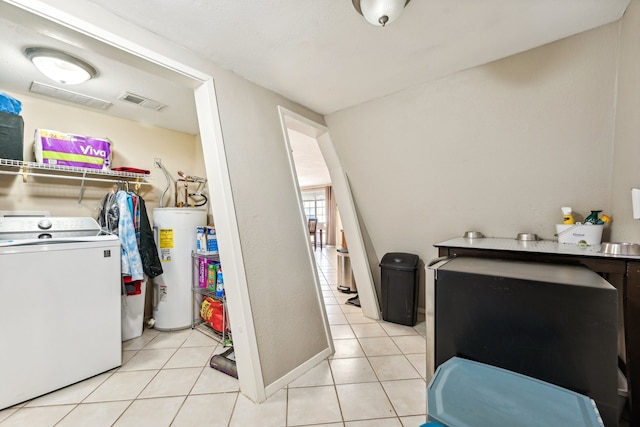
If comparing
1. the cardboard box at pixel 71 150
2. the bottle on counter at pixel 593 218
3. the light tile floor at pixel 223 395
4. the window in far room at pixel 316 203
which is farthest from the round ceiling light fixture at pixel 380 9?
the window in far room at pixel 316 203

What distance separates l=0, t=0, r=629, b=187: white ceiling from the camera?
4.05ft

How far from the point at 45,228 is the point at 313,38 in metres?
2.31

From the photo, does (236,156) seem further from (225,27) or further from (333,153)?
(333,153)

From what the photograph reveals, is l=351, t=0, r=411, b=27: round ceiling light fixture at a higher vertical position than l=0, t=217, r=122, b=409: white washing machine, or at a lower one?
higher

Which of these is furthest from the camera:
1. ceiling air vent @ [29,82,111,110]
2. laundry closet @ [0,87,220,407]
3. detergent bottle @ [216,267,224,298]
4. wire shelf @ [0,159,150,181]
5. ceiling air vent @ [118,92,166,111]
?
detergent bottle @ [216,267,224,298]

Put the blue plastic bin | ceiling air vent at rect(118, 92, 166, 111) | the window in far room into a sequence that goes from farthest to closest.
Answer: the window in far room → ceiling air vent at rect(118, 92, 166, 111) → the blue plastic bin

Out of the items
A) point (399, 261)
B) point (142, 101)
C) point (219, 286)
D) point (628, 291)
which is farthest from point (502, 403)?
point (142, 101)

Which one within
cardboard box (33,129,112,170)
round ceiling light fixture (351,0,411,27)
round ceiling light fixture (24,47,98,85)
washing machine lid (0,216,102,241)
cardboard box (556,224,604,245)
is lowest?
cardboard box (556,224,604,245)

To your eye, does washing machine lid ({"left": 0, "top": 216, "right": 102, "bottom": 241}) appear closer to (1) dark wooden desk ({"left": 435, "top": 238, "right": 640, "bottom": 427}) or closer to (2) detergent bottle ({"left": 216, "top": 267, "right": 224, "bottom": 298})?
(2) detergent bottle ({"left": 216, "top": 267, "right": 224, "bottom": 298})

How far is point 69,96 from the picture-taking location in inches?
79.7

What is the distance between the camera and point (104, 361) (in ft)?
5.77

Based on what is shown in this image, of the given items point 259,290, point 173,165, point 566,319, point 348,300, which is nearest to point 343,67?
point 259,290

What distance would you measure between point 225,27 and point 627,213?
7.88 ft

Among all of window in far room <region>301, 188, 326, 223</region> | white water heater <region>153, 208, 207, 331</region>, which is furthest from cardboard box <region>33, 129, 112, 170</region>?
window in far room <region>301, 188, 326, 223</region>
